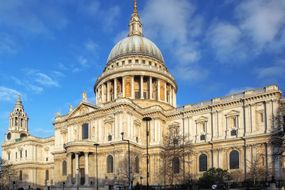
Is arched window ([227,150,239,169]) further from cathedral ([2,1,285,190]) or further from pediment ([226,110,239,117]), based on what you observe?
pediment ([226,110,239,117])

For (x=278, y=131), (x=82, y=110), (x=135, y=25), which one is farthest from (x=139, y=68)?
(x=278, y=131)

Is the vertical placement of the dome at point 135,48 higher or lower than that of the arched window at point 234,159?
higher

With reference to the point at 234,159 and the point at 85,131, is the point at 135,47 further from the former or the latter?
the point at 234,159

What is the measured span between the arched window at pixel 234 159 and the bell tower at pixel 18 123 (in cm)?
6687

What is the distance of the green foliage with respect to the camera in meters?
56.0

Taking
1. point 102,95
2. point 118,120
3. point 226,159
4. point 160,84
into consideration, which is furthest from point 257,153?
point 102,95

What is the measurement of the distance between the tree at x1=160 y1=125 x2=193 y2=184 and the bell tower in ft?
177

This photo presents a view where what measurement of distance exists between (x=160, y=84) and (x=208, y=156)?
86.2 feet

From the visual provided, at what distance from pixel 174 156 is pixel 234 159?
40.5 feet

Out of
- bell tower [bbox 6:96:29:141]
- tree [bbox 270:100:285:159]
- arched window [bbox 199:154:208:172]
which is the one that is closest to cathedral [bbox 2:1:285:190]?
arched window [bbox 199:154:208:172]

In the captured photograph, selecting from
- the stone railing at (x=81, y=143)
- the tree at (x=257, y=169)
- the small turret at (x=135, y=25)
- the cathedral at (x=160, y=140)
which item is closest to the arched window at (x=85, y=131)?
the cathedral at (x=160, y=140)

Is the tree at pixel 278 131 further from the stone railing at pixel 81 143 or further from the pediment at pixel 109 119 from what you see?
the stone railing at pixel 81 143

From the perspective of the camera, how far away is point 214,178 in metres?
Result: 57.3

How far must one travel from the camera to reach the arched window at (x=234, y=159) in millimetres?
68438
